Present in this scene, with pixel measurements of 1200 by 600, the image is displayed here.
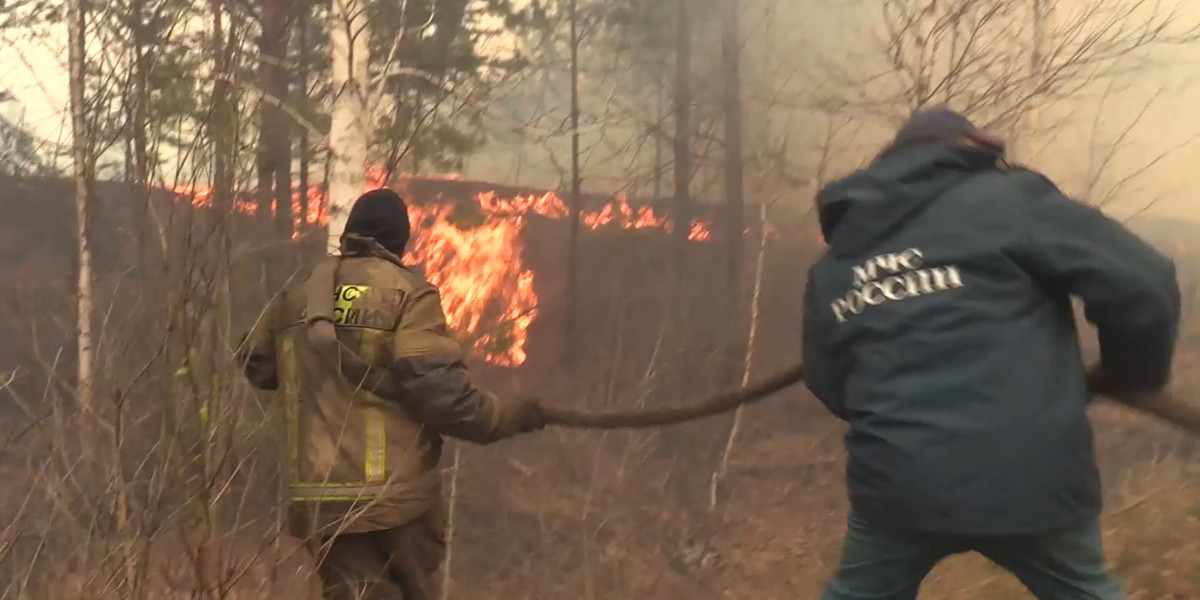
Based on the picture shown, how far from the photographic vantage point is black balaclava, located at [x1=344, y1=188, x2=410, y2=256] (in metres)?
3.47

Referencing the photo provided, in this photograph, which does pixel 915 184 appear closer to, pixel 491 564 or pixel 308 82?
pixel 491 564

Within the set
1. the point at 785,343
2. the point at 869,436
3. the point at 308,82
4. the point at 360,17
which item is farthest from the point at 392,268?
the point at 785,343

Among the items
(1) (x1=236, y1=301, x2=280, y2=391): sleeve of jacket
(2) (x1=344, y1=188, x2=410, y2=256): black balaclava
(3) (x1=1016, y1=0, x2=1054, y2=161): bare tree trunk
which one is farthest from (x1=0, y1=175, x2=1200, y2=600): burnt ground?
(3) (x1=1016, y1=0, x2=1054, y2=161): bare tree trunk

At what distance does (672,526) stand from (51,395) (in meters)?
4.67

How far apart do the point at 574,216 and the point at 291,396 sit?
32.3 feet

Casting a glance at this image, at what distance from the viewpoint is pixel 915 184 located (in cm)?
220

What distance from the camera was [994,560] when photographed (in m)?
2.29

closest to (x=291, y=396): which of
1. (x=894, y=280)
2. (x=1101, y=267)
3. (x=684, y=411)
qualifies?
(x=684, y=411)

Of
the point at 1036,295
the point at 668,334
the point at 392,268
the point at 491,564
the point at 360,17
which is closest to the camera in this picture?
the point at 1036,295

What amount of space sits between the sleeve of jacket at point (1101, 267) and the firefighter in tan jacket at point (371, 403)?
6.60 ft

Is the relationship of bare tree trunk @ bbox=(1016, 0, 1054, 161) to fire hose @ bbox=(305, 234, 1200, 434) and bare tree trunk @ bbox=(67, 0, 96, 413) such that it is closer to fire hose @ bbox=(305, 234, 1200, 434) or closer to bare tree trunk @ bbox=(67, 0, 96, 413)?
fire hose @ bbox=(305, 234, 1200, 434)

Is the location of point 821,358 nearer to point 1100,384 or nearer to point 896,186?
point 896,186

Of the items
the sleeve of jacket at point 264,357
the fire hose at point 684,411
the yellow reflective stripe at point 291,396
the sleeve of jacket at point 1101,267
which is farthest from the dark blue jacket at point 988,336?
the sleeve of jacket at point 264,357

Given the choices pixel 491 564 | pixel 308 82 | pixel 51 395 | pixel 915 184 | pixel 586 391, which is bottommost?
pixel 491 564
